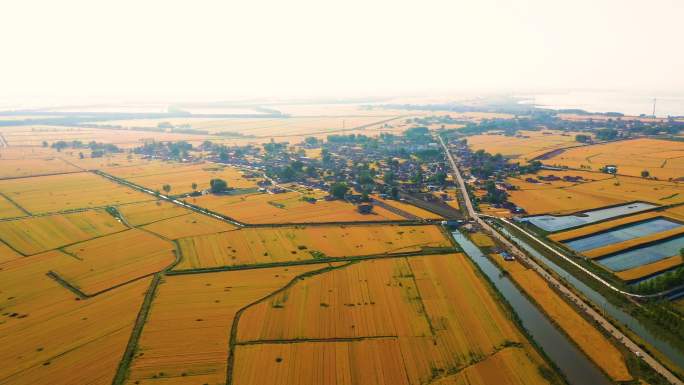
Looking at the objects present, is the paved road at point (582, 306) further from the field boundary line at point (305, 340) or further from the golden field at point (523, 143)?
the golden field at point (523, 143)

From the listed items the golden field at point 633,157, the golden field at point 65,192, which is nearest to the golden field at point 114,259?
the golden field at point 65,192

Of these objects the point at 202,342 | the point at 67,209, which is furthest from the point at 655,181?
the point at 67,209

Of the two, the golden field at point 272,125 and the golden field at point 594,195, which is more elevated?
the golden field at point 272,125

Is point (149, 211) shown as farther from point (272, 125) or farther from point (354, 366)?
point (272, 125)

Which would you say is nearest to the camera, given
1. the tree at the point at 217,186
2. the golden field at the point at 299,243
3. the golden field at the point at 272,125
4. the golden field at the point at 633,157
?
the golden field at the point at 299,243

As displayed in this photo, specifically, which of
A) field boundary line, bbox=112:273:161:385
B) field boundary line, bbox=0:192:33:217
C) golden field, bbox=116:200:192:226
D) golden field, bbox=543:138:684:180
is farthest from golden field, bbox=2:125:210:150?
golden field, bbox=543:138:684:180

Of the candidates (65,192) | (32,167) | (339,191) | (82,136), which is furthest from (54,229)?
(82,136)

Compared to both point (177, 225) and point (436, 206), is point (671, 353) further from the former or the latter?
point (177, 225)
